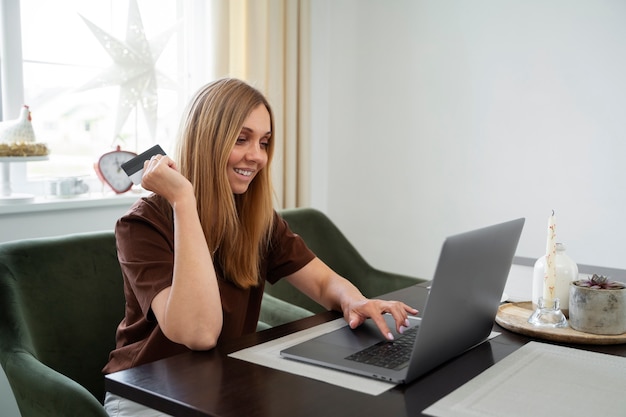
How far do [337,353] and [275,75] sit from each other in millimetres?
2198

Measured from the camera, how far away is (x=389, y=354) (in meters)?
1.22

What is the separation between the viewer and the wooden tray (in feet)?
4.39

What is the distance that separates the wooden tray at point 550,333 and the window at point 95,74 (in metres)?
1.84

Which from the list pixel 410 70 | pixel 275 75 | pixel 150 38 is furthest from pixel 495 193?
pixel 150 38

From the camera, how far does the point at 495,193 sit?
320cm

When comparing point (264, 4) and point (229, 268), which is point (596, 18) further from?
point (229, 268)

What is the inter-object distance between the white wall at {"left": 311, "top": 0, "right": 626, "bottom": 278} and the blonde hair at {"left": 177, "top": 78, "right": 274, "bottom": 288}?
178cm

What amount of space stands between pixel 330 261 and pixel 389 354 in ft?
4.91

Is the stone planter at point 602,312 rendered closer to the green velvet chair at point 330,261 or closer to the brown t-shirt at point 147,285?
the brown t-shirt at point 147,285

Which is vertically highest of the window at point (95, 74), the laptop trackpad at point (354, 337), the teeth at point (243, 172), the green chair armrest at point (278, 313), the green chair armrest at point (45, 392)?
the window at point (95, 74)

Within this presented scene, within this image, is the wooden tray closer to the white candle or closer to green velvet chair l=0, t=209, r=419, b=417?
the white candle

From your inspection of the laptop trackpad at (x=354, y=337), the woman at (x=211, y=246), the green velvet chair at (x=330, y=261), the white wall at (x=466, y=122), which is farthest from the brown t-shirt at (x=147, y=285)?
the white wall at (x=466, y=122)

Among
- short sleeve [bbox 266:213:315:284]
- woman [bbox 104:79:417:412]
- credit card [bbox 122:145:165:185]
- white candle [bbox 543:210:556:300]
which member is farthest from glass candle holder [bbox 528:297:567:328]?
credit card [bbox 122:145:165:185]

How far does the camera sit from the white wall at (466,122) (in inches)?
114
